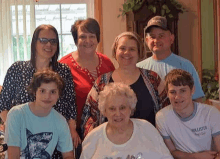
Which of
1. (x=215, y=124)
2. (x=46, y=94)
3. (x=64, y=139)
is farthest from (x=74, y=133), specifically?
(x=215, y=124)

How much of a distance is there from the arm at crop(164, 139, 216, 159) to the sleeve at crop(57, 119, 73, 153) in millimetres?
608

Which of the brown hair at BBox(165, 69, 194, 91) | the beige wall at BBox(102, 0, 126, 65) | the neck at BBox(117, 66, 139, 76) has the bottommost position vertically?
the brown hair at BBox(165, 69, 194, 91)

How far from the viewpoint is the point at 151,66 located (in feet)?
8.32

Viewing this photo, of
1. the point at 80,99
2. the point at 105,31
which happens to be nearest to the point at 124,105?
the point at 80,99

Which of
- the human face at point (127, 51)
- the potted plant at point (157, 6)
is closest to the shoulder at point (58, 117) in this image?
the human face at point (127, 51)

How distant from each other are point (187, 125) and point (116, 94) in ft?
1.63

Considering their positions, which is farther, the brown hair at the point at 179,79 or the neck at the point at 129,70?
the neck at the point at 129,70

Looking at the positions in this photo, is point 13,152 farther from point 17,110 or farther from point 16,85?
point 16,85

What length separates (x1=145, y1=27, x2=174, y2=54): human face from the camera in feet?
8.16

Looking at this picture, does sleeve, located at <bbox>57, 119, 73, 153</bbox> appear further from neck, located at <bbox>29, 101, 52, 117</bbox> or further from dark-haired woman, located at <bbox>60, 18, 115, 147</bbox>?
dark-haired woman, located at <bbox>60, 18, 115, 147</bbox>

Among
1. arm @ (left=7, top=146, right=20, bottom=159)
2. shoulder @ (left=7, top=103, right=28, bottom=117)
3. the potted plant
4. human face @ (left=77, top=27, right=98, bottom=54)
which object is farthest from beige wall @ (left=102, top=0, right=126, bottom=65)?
arm @ (left=7, top=146, right=20, bottom=159)

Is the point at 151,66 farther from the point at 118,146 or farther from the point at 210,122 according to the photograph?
the point at 118,146

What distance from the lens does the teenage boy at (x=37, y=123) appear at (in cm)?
191

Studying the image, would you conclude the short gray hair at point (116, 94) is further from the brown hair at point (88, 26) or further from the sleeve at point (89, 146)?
the brown hair at point (88, 26)
